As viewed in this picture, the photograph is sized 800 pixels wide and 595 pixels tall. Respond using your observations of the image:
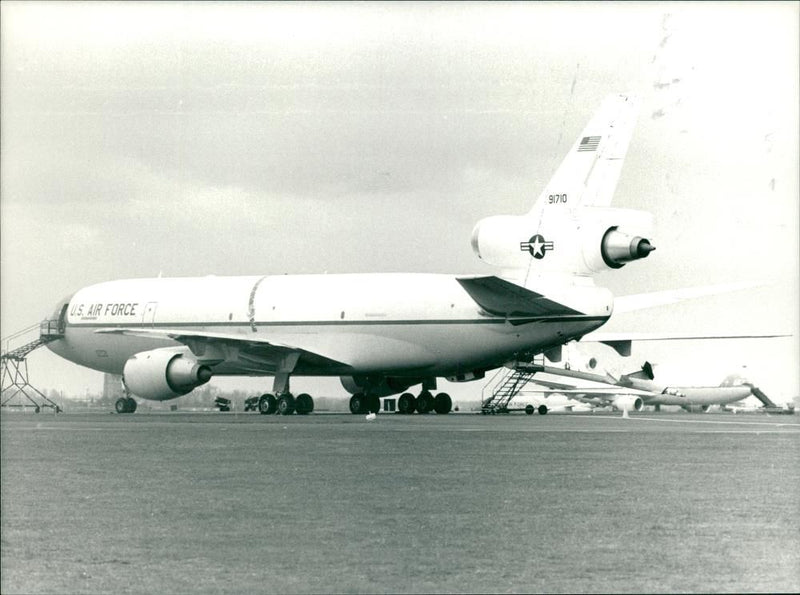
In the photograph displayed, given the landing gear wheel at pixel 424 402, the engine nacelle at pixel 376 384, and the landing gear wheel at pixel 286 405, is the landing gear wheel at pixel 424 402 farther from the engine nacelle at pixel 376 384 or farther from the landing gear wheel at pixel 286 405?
the landing gear wheel at pixel 286 405

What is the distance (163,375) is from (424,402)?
991 centimetres

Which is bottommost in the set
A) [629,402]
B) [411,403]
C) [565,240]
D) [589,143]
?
[411,403]

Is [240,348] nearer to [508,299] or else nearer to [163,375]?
[163,375]

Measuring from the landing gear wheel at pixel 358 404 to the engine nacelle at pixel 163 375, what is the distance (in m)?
5.95

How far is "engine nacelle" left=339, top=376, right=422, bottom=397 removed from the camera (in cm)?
4684

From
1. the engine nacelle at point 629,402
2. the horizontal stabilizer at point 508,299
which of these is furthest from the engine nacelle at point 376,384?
the engine nacelle at point 629,402

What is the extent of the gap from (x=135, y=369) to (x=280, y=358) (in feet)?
15.9

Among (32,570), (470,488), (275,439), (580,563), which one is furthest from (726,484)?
(275,439)

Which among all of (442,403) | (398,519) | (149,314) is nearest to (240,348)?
(149,314)

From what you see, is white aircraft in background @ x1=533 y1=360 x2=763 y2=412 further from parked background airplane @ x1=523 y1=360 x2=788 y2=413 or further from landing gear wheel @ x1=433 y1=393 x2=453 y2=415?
landing gear wheel @ x1=433 y1=393 x2=453 y2=415

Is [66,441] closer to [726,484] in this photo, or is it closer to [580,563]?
[726,484]

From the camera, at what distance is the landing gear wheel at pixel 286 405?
42750 millimetres

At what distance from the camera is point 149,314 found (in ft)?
158

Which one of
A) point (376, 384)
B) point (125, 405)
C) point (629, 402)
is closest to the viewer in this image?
point (376, 384)
